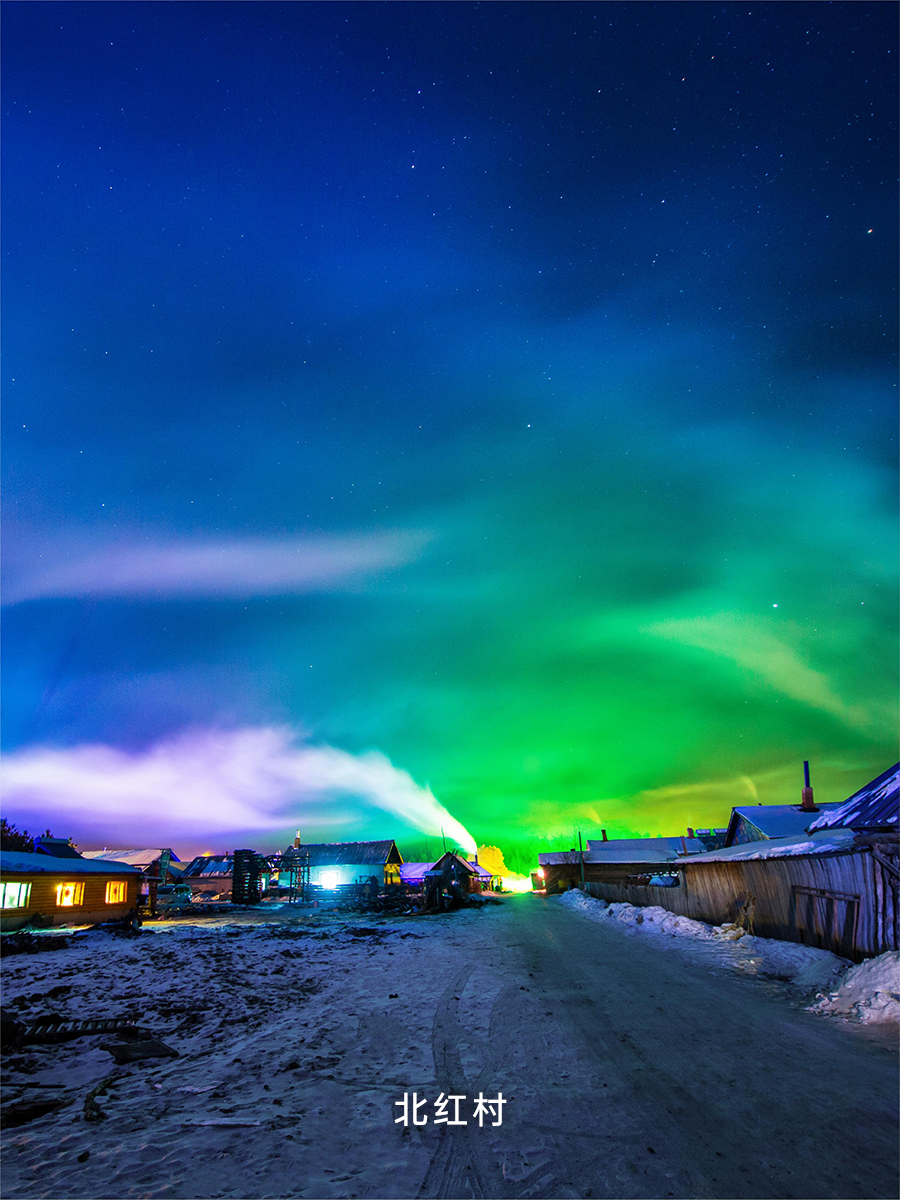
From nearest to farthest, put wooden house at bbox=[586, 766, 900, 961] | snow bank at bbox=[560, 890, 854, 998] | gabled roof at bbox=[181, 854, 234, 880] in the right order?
wooden house at bbox=[586, 766, 900, 961] < snow bank at bbox=[560, 890, 854, 998] < gabled roof at bbox=[181, 854, 234, 880]

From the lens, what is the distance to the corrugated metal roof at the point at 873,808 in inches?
484

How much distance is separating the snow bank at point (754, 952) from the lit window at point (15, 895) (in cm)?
2839

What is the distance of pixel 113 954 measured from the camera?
2172cm

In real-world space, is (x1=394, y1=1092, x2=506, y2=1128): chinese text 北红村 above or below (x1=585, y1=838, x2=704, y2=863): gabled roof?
above

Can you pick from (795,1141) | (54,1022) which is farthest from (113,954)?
(795,1141)

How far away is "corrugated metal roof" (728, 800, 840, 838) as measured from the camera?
34719mm

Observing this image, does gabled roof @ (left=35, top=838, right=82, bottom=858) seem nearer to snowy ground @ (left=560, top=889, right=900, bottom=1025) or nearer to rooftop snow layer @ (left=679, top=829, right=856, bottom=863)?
snowy ground @ (left=560, top=889, right=900, bottom=1025)

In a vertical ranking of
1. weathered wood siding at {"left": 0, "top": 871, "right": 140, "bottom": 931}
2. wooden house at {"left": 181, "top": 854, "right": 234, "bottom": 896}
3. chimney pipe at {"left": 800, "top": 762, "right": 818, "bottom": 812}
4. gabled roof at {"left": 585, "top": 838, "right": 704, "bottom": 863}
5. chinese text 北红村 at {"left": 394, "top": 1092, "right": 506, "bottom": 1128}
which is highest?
chimney pipe at {"left": 800, "top": 762, "right": 818, "bottom": 812}

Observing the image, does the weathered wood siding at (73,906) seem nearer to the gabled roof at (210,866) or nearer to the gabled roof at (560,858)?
the gabled roof at (210,866)

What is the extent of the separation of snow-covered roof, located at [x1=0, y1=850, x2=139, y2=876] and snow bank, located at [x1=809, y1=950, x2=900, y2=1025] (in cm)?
3297

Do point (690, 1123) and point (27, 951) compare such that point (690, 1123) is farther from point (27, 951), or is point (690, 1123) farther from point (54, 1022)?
point (27, 951)

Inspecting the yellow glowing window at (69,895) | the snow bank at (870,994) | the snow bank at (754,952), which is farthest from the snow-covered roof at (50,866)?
the snow bank at (870,994)

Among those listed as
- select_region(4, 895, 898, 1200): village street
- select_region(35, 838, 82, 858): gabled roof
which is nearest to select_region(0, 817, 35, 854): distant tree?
select_region(35, 838, 82, 858): gabled roof

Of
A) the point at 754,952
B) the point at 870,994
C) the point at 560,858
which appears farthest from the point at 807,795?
the point at 560,858
